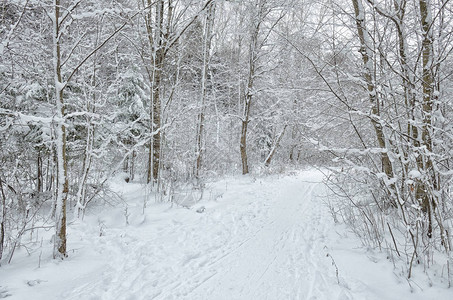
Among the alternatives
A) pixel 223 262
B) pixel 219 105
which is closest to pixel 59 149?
pixel 223 262

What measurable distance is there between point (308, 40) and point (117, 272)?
5.23 metres

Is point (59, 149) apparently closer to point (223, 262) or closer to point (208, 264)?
point (208, 264)

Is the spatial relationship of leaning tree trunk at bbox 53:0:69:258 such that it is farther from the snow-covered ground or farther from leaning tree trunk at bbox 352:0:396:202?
leaning tree trunk at bbox 352:0:396:202

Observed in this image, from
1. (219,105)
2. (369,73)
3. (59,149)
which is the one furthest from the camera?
(219,105)

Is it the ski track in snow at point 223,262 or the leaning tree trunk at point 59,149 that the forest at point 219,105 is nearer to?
the leaning tree trunk at point 59,149

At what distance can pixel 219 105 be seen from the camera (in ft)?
63.7

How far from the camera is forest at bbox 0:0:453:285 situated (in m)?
2.85

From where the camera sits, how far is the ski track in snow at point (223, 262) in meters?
2.75

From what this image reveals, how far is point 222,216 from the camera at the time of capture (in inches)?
225

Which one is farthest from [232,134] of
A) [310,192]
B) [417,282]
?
[417,282]

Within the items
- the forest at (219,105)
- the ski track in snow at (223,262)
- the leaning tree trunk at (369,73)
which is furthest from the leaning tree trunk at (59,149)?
the leaning tree trunk at (369,73)

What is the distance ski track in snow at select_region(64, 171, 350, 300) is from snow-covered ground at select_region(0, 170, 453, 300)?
12 mm

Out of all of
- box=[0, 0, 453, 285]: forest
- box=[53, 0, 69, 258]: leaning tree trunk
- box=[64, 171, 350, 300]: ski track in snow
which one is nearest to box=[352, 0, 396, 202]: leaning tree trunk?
box=[0, 0, 453, 285]: forest

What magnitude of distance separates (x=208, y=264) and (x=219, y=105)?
1672 cm
